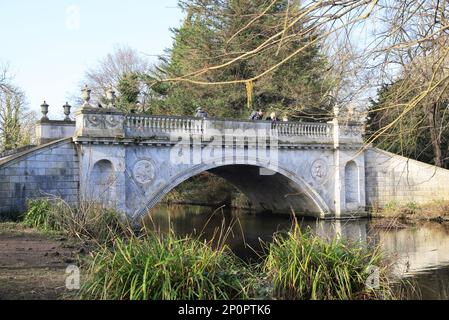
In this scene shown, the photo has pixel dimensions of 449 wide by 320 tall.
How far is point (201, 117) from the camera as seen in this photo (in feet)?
52.3

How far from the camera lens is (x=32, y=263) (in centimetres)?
653

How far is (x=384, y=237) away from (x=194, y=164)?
239 inches

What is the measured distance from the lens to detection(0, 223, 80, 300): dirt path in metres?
5.07

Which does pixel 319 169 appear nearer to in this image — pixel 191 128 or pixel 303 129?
pixel 303 129

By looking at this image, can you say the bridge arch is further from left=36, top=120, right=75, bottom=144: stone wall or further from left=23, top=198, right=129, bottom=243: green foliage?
left=23, top=198, right=129, bottom=243: green foliage

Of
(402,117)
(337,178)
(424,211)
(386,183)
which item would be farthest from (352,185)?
(402,117)

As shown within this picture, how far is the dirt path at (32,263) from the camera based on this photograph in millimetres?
5066

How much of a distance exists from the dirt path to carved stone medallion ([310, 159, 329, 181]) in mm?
11650

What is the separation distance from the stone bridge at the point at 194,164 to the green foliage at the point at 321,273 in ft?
15.4

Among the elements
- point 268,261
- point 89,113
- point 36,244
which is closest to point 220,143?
point 89,113

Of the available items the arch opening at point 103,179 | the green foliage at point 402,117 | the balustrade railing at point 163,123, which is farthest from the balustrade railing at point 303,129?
the green foliage at point 402,117
